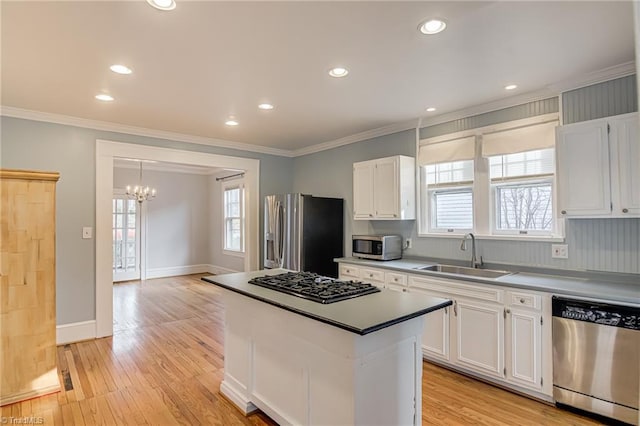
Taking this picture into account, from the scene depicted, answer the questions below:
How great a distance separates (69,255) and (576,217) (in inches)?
197

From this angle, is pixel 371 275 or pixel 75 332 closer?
pixel 371 275

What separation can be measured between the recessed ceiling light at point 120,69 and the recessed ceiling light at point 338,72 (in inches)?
61.0

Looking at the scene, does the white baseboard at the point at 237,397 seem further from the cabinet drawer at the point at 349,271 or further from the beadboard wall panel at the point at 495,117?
the beadboard wall panel at the point at 495,117

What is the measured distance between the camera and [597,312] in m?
2.29

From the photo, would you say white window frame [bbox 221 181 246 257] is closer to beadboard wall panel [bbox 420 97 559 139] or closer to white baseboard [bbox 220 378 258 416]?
beadboard wall panel [bbox 420 97 559 139]

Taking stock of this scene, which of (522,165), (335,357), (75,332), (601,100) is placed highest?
(601,100)

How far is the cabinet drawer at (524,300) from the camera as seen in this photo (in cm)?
257

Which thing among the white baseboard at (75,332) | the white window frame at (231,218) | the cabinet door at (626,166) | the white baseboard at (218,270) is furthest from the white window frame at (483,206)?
the white baseboard at (218,270)

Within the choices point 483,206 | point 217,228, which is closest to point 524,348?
point 483,206

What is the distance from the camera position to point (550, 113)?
9.84 feet

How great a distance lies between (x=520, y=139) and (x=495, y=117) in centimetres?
35

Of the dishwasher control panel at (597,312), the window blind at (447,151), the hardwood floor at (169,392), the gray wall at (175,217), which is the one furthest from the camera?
the gray wall at (175,217)

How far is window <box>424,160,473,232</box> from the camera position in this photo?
368cm

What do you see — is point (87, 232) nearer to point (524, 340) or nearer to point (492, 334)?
point (492, 334)
